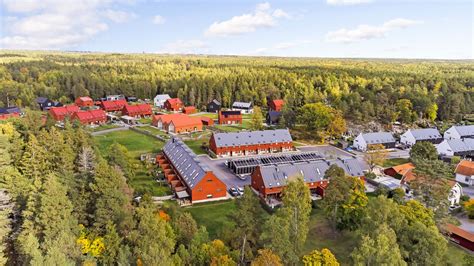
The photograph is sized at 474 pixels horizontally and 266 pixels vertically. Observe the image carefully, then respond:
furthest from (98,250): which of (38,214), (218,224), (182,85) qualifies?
(182,85)

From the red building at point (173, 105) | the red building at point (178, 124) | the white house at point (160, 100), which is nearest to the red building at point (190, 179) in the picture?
the red building at point (178, 124)

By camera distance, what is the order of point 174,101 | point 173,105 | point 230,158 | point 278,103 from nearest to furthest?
point 230,158 → point 278,103 → point 173,105 → point 174,101

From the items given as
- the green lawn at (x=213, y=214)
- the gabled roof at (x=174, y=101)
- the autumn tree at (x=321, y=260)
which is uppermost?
the gabled roof at (x=174, y=101)

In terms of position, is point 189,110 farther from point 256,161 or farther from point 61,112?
point 256,161

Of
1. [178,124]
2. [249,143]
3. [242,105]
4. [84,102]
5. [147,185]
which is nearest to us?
[147,185]

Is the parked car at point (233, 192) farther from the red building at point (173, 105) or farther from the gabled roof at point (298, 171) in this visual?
the red building at point (173, 105)

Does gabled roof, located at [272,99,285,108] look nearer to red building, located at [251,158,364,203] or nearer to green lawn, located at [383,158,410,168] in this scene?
green lawn, located at [383,158,410,168]

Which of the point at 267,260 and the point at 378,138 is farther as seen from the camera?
the point at 378,138

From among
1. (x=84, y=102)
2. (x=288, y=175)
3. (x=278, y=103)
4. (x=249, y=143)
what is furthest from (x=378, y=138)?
(x=84, y=102)
